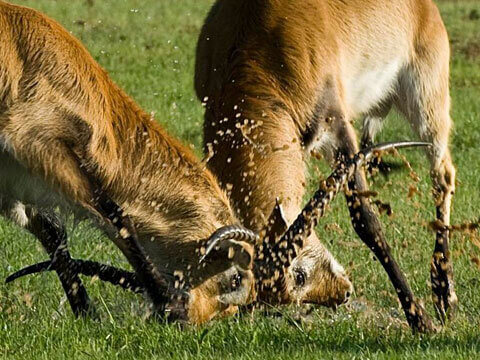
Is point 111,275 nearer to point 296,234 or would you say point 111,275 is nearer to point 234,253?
point 234,253

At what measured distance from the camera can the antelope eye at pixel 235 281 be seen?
6.11m

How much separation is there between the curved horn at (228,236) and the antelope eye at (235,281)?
0.18m

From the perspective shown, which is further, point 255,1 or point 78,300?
point 255,1

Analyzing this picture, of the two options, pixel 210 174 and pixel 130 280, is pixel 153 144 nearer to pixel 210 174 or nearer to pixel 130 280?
pixel 210 174

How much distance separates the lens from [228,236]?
19.0ft

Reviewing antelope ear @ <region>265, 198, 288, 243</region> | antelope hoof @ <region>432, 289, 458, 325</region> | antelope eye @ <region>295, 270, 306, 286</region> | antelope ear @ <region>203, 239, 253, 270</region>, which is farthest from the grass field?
antelope ear @ <region>265, 198, 288, 243</region>

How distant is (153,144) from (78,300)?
99cm

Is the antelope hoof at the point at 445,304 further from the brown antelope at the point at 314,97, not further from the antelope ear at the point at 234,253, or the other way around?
the antelope ear at the point at 234,253

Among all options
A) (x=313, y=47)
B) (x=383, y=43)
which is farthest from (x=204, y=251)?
(x=383, y=43)

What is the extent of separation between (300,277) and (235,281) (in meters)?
0.66

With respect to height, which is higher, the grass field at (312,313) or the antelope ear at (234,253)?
the antelope ear at (234,253)

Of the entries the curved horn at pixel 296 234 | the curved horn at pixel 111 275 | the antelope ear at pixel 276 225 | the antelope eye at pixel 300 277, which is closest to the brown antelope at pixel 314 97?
the antelope eye at pixel 300 277

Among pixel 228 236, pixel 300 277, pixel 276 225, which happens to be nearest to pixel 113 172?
pixel 228 236

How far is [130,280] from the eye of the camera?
619cm
